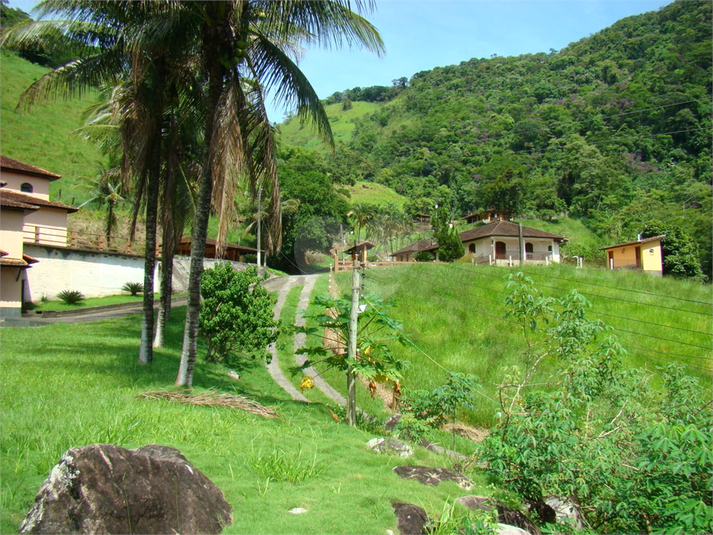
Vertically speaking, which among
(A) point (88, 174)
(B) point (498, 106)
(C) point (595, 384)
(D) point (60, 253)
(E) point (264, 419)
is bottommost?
(E) point (264, 419)

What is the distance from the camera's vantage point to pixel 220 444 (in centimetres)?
626

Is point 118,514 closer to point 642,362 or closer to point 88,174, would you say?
point 642,362

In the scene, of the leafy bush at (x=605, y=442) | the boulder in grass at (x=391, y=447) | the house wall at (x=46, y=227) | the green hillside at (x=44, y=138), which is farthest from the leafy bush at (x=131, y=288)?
the leafy bush at (x=605, y=442)

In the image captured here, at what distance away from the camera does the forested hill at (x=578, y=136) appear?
69.4 metres

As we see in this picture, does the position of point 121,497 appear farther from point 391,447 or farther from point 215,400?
point 215,400

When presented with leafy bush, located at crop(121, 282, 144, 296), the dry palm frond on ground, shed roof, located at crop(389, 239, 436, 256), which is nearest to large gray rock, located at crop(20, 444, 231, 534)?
the dry palm frond on ground

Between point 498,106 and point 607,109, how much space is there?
31771 millimetres

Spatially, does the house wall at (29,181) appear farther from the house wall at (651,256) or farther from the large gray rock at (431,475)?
the house wall at (651,256)

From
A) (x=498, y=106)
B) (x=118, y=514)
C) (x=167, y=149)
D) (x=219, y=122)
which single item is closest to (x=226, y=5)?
(x=219, y=122)

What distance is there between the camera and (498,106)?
12331 cm

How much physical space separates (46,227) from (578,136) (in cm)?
8099

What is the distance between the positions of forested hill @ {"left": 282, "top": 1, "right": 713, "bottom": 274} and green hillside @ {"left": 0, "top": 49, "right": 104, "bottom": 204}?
18.7m

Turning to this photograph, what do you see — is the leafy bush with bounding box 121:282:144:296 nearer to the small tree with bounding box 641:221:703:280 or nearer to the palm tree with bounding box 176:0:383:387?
the palm tree with bounding box 176:0:383:387

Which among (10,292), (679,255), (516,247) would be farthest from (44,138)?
(679,255)
